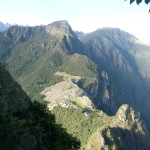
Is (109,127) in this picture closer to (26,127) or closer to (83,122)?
(83,122)

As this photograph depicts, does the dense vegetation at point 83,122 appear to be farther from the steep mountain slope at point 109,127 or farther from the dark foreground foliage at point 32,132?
the dark foreground foliage at point 32,132

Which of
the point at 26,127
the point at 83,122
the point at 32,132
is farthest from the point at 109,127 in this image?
the point at 26,127

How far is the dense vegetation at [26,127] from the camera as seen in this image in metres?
35.3

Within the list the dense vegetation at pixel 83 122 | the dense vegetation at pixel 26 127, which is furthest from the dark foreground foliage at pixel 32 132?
the dense vegetation at pixel 83 122

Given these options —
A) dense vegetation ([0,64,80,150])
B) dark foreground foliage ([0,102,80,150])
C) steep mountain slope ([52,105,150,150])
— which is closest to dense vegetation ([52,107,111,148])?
steep mountain slope ([52,105,150,150])

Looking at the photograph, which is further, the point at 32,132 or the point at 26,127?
the point at 32,132

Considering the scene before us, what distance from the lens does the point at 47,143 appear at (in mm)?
49281

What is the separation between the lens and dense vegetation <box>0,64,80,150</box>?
116 feet

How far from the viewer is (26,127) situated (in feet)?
141

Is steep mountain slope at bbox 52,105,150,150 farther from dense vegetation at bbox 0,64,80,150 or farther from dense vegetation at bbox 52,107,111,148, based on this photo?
dense vegetation at bbox 0,64,80,150

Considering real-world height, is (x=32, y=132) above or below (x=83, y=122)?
above

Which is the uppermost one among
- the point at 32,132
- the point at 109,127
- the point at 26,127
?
the point at 26,127

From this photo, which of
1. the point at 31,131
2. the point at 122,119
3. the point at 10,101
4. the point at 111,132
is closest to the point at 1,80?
the point at 10,101

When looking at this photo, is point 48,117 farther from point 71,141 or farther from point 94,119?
point 94,119
